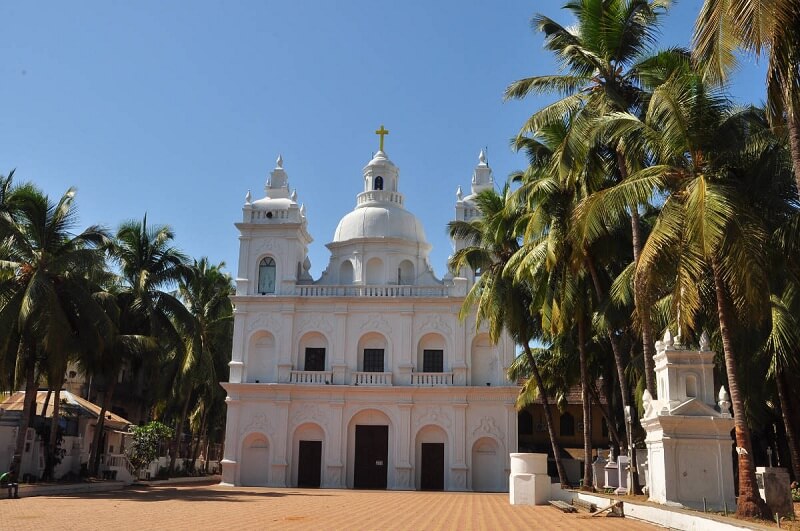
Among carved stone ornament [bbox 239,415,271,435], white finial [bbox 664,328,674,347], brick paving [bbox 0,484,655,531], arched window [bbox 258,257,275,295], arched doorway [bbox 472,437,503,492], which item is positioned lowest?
brick paving [bbox 0,484,655,531]

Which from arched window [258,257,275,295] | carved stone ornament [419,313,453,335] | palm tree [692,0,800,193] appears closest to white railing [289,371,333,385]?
arched window [258,257,275,295]

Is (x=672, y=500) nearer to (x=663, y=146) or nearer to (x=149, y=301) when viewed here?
(x=663, y=146)

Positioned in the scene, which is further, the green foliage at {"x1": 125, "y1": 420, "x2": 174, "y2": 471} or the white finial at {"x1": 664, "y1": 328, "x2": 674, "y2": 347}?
the green foliage at {"x1": 125, "y1": 420, "x2": 174, "y2": 471}

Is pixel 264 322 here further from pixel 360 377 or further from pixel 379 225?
pixel 379 225

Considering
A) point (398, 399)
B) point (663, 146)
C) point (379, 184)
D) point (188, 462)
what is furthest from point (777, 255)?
point (188, 462)

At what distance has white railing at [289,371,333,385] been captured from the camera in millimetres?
36875

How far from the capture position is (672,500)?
17.2m

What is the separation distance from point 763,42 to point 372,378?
27.7 metres

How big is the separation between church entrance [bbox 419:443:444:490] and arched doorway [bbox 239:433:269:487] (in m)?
7.24

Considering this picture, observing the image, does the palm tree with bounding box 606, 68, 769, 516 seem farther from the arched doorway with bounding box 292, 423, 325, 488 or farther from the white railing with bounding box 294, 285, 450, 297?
the arched doorway with bounding box 292, 423, 325, 488

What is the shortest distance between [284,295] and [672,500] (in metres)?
24.0

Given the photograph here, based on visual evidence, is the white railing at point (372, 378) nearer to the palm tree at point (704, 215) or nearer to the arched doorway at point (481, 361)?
the arched doorway at point (481, 361)

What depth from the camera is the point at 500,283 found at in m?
29.6

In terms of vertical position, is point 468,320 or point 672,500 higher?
point 468,320
